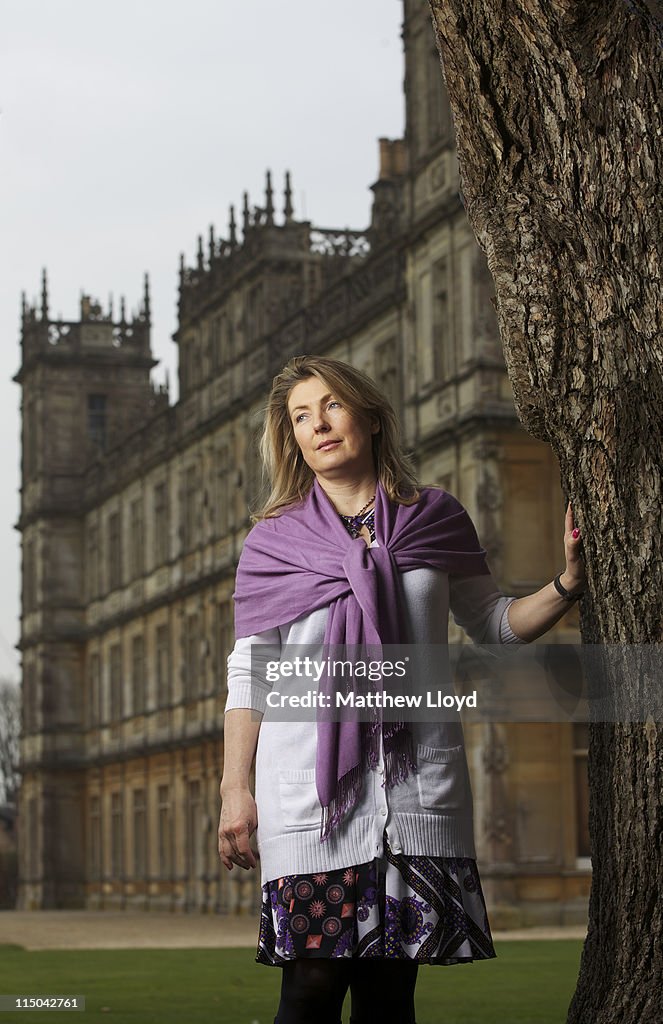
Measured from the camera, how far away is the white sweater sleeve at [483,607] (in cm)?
405

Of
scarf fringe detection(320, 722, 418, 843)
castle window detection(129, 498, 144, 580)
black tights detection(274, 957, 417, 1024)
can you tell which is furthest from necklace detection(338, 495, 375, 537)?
castle window detection(129, 498, 144, 580)

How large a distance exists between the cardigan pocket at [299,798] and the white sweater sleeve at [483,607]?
0.56 meters

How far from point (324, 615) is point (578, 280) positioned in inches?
39.5

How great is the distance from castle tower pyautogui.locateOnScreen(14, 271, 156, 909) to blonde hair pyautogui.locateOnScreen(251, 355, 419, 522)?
1805 inches

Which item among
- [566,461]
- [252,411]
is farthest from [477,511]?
[566,461]

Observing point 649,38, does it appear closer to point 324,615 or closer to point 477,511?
point 324,615

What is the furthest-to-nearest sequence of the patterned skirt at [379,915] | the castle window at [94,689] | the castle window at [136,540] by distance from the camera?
the castle window at [94,689]
the castle window at [136,540]
the patterned skirt at [379,915]

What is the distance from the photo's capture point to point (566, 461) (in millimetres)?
4262

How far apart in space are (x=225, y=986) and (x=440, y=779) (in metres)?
9.87

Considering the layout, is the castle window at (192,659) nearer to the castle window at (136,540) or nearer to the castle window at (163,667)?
the castle window at (163,667)

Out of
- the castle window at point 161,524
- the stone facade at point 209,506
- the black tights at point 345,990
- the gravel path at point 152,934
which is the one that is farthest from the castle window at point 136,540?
the black tights at point 345,990

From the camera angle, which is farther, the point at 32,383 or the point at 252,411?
the point at 32,383

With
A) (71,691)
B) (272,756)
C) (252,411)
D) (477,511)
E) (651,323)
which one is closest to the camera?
(272,756)

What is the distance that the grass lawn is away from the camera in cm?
1027
